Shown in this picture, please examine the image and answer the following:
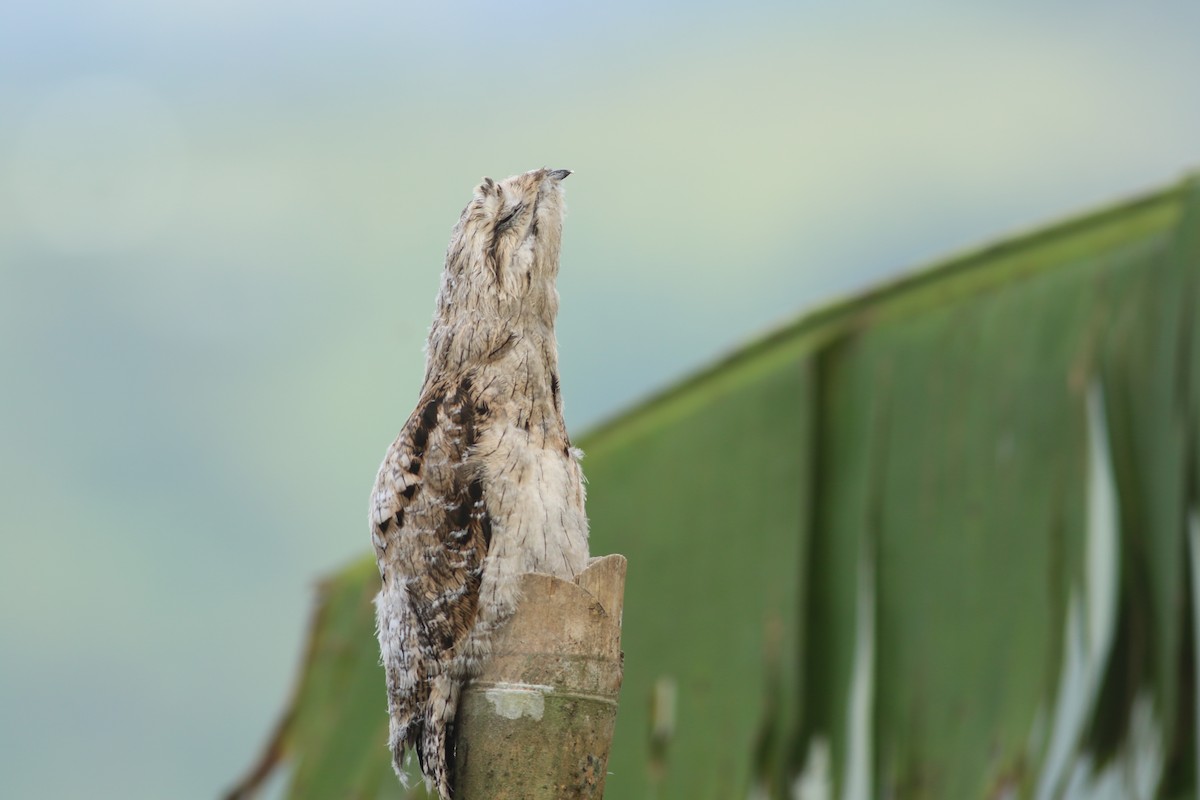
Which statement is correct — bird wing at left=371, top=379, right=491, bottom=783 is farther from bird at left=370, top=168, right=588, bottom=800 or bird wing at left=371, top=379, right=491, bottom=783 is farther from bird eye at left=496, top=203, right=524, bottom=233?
bird eye at left=496, top=203, right=524, bottom=233

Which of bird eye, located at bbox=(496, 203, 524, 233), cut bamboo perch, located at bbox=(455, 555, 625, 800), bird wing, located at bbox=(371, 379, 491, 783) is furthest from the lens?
bird eye, located at bbox=(496, 203, 524, 233)

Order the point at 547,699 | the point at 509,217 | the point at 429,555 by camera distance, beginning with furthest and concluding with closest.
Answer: the point at 509,217 < the point at 429,555 < the point at 547,699

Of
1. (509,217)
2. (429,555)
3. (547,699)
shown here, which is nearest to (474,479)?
(429,555)

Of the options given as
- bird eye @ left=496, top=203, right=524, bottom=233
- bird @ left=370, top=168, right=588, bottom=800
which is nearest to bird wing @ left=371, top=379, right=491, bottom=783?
bird @ left=370, top=168, right=588, bottom=800

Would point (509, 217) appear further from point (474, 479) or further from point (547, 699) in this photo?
point (547, 699)

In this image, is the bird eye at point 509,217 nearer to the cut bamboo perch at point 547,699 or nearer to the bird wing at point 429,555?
the bird wing at point 429,555

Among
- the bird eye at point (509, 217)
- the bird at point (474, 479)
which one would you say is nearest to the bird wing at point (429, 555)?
the bird at point (474, 479)
